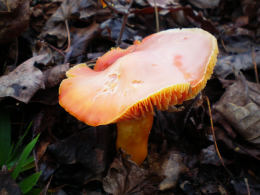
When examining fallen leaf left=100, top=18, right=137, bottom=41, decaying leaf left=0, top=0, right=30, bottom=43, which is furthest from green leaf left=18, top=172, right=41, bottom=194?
fallen leaf left=100, top=18, right=137, bottom=41

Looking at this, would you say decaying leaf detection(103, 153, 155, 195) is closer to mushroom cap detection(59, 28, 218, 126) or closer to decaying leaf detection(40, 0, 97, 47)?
mushroom cap detection(59, 28, 218, 126)

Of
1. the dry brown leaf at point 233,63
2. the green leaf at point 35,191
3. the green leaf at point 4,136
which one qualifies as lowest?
the green leaf at point 35,191

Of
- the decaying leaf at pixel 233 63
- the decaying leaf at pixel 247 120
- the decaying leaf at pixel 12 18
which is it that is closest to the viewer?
the decaying leaf at pixel 247 120

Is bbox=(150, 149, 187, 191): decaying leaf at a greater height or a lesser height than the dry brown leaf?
lesser


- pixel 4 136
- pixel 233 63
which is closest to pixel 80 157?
pixel 4 136

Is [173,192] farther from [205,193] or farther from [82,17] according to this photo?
[82,17]

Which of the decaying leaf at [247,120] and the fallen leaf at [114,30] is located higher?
the fallen leaf at [114,30]

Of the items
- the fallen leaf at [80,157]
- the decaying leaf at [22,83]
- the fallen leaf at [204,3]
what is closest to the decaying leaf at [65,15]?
the decaying leaf at [22,83]

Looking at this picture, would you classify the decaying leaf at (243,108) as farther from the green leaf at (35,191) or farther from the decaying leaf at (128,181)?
the green leaf at (35,191)
